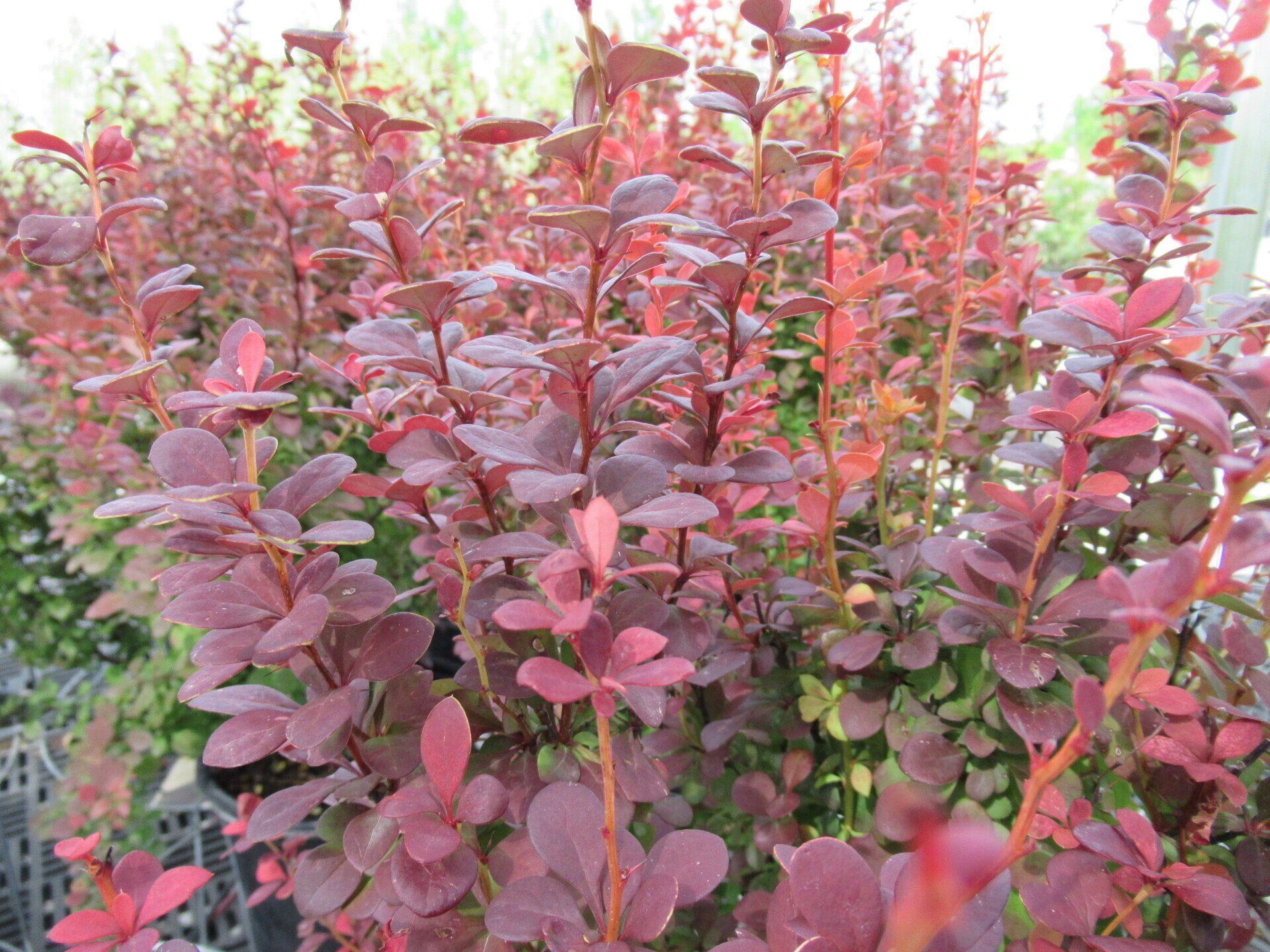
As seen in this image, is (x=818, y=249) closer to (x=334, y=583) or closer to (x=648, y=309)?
(x=648, y=309)

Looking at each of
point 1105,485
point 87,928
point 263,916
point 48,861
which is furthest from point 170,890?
A: point 48,861

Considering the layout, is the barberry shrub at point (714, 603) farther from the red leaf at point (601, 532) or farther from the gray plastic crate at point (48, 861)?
the gray plastic crate at point (48, 861)

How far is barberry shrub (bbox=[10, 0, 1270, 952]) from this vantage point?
0.41 metres

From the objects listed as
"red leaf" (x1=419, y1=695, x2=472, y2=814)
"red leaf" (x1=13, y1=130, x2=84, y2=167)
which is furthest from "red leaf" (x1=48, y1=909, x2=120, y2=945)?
"red leaf" (x1=13, y1=130, x2=84, y2=167)

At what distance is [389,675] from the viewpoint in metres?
0.49

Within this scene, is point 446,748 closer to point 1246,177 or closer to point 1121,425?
point 1121,425

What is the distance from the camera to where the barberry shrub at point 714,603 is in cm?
41

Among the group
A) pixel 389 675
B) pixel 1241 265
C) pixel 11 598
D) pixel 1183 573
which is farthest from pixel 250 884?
pixel 1241 265

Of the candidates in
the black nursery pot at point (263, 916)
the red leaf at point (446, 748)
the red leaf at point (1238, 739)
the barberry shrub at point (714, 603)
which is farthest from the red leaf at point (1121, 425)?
the black nursery pot at point (263, 916)

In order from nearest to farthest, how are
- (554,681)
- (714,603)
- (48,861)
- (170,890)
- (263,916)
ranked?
(554,681), (170,890), (714,603), (263,916), (48,861)

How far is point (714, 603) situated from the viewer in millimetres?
738

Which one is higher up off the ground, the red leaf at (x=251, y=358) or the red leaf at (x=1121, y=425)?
the red leaf at (x=251, y=358)

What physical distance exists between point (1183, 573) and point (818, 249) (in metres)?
1.48

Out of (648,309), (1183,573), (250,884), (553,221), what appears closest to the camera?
(1183,573)
